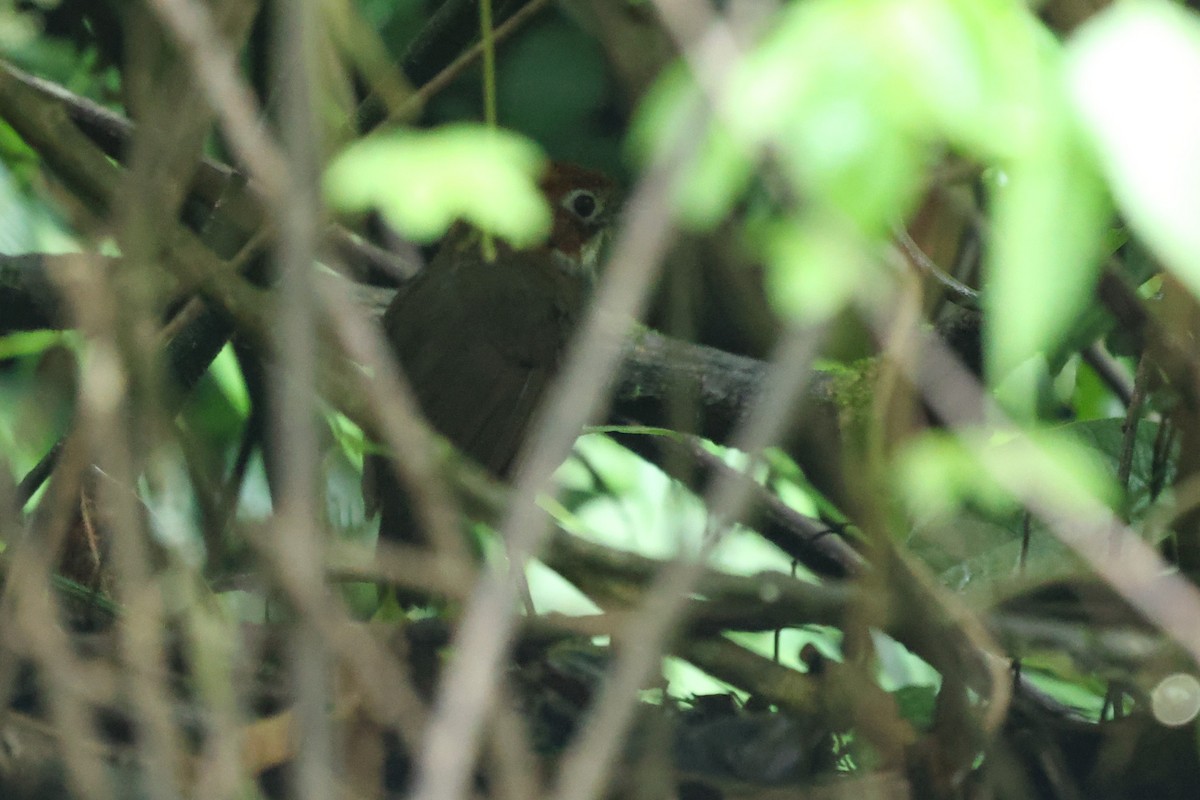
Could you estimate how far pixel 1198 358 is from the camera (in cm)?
150

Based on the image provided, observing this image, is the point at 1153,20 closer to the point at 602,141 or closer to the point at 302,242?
the point at 302,242

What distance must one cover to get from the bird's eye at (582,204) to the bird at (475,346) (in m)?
0.13

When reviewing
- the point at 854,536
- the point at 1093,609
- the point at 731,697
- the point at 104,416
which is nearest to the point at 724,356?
the point at 854,536

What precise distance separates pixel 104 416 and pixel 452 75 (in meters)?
1.16

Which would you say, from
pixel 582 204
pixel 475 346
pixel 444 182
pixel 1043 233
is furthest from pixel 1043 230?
pixel 582 204

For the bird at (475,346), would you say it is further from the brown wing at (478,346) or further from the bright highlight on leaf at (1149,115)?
the bright highlight on leaf at (1149,115)

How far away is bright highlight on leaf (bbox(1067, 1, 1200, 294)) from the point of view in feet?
2.44

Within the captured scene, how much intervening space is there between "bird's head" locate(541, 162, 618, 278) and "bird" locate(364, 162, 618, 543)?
0.04 meters

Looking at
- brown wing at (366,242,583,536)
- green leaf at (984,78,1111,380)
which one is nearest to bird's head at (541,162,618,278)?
brown wing at (366,242,583,536)

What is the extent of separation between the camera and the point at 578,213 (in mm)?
3854

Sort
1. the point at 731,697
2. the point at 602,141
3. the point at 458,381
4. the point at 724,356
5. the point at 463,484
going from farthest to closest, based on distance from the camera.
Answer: the point at 602,141
the point at 458,381
the point at 724,356
the point at 731,697
the point at 463,484

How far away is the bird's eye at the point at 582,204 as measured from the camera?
380 centimetres

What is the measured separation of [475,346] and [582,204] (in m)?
0.64

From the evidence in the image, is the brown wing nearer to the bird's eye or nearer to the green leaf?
the bird's eye
